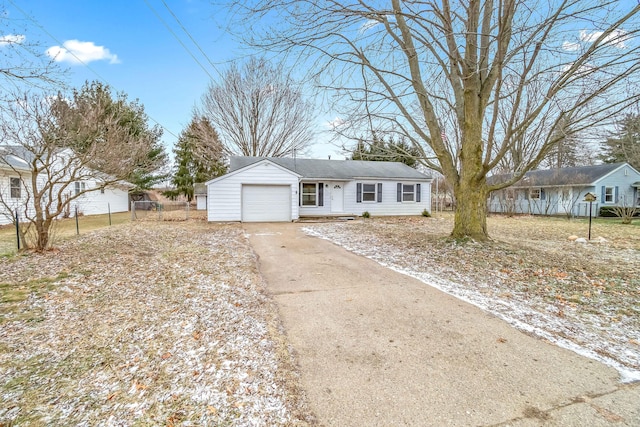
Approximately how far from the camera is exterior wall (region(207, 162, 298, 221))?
1456cm

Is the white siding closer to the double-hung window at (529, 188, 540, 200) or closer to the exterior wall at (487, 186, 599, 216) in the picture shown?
the exterior wall at (487, 186, 599, 216)

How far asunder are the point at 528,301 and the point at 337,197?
44.7 feet

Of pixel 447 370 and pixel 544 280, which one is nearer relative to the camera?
pixel 447 370

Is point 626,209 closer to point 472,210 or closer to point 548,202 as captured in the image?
point 548,202

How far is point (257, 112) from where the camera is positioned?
75.7 ft

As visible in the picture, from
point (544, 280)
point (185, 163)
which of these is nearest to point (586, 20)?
point (544, 280)

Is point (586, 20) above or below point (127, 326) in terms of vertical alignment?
above

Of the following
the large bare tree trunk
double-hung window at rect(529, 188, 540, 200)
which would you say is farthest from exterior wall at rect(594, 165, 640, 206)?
the large bare tree trunk

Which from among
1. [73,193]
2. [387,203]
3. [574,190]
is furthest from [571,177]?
[73,193]

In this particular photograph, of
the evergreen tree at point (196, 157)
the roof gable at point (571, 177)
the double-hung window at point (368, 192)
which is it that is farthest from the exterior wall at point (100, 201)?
the roof gable at point (571, 177)

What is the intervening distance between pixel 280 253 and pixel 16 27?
6.38m

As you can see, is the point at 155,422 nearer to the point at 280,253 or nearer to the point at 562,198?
the point at 280,253

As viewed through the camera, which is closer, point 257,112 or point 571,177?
point 571,177

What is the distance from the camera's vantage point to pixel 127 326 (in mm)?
3418
